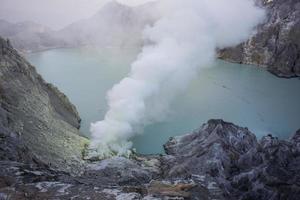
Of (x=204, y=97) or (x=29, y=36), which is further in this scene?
(x=29, y=36)

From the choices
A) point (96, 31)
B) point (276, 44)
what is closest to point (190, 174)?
point (276, 44)

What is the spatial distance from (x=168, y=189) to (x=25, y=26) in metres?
174

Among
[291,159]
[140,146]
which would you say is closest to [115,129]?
[140,146]

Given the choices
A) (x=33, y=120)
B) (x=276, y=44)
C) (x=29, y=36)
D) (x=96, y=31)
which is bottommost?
(x=33, y=120)

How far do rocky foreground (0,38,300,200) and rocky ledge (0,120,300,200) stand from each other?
32 millimetres

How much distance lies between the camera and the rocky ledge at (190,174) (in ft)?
43.6

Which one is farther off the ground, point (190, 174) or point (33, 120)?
point (33, 120)

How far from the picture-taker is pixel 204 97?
208 feet

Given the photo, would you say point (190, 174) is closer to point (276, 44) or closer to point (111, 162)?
point (111, 162)

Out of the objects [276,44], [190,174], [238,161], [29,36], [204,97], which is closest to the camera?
[190,174]

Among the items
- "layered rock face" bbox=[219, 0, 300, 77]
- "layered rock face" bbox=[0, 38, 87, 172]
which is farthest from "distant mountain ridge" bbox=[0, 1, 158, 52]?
"layered rock face" bbox=[0, 38, 87, 172]

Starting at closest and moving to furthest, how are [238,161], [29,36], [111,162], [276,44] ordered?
[111,162] → [238,161] → [276,44] → [29,36]

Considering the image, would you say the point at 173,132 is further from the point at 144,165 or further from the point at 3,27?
the point at 3,27

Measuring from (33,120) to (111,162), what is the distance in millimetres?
7338
